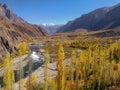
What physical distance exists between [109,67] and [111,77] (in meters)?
2.74

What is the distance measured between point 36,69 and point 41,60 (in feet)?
41.1

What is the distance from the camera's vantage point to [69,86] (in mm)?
54062

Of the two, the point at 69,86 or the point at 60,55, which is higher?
the point at 60,55

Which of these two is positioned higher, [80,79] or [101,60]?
[101,60]

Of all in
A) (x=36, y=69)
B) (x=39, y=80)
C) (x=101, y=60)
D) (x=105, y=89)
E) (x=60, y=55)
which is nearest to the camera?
(x=60, y=55)

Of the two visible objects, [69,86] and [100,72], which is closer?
[69,86]

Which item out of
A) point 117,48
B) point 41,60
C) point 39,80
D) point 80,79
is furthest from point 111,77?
point 41,60

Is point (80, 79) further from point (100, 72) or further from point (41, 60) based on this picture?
point (41, 60)

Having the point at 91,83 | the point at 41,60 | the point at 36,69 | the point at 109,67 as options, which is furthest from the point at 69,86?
the point at 41,60

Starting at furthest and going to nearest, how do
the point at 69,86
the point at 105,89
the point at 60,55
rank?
the point at 105,89 → the point at 69,86 → the point at 60,55

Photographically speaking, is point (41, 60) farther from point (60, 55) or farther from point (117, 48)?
point (60, 55)

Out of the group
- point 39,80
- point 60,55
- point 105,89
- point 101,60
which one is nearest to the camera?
point 60,55

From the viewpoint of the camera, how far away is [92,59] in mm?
67375

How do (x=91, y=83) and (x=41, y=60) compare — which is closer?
(x=91, y=83)
